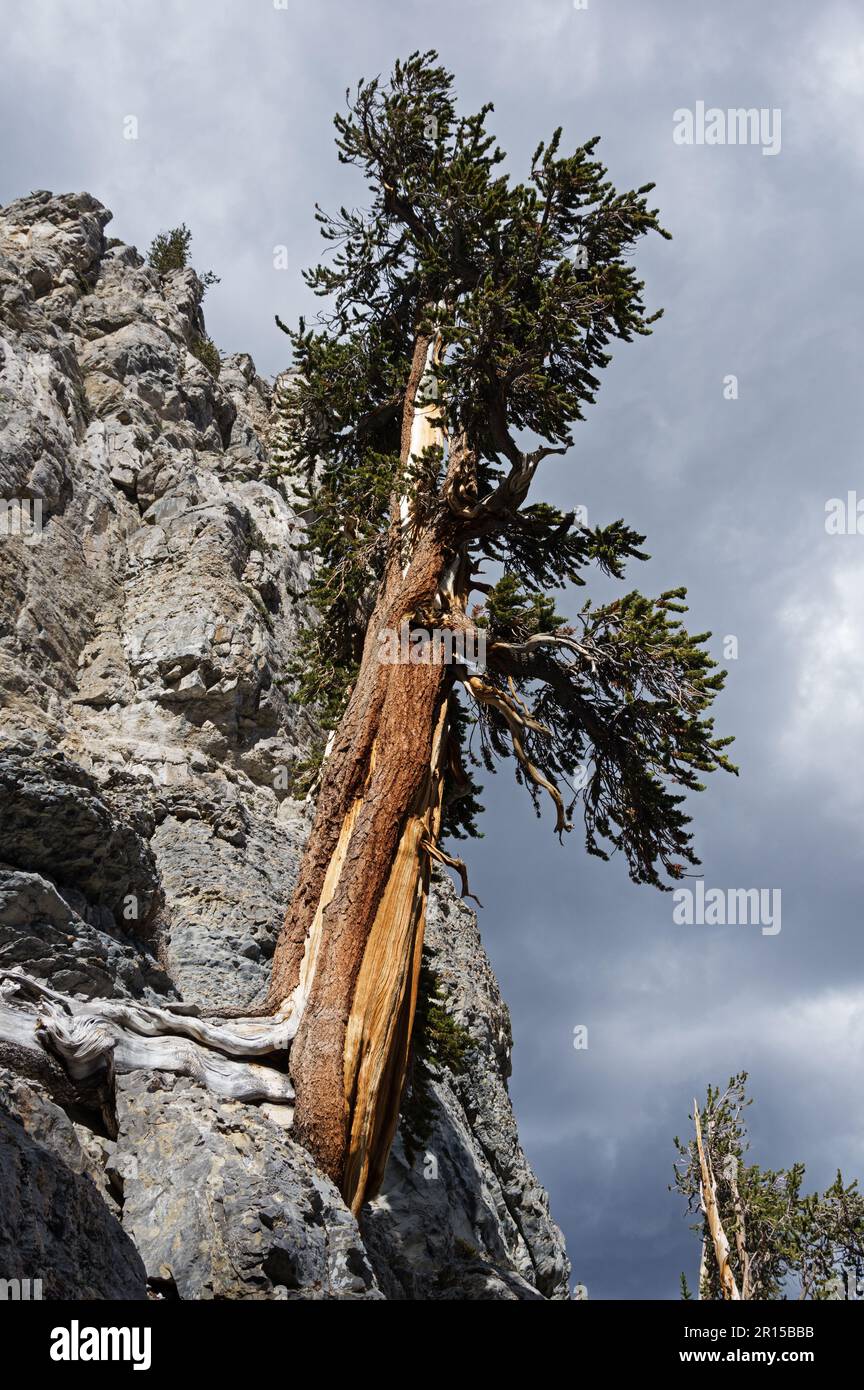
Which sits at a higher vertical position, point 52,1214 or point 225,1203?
point 52,1214

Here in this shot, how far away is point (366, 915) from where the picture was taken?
27.1ft

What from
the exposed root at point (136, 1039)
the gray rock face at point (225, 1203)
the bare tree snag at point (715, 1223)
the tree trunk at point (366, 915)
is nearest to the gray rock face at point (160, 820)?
the gray rock face at point (225, 1203)

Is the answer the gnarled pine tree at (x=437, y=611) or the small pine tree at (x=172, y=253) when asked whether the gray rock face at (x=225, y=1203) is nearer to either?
the gnarled pine tree at (x=437, y=611)

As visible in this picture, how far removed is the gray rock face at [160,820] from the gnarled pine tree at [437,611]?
1162 mm

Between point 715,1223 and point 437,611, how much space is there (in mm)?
14787

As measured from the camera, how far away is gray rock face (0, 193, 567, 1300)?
595 centimetres

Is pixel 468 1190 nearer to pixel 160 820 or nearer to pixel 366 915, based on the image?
pixel 366 915

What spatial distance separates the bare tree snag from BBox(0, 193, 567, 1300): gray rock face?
5056 millimetres

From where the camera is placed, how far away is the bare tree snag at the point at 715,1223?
18.3 metres

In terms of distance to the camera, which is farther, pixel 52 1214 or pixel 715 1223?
pixel 715 1223

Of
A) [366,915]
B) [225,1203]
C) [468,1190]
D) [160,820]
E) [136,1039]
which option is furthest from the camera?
[160,820]

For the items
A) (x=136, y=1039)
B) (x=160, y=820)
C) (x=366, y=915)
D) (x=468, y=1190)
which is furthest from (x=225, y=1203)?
(x=160, y=820)

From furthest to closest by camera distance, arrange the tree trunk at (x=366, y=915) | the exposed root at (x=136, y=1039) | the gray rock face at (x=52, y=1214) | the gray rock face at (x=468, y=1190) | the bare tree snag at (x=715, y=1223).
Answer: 1. the bare tree snag at (x=715, y=1223)
2. the gray rock face at (x=468, y=1190)
3. the tree trunk at (x=366, y=915)
4. the exposed root at (x=136, y=1039)
5. the gray rock face at (x=52, y=1214)

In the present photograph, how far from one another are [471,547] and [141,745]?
20.6 ft
